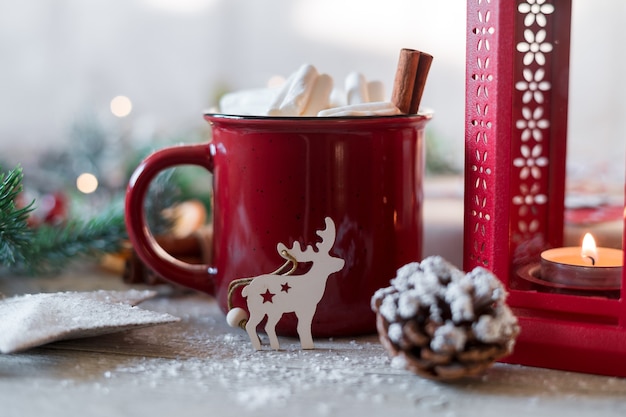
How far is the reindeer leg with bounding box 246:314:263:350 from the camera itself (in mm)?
584

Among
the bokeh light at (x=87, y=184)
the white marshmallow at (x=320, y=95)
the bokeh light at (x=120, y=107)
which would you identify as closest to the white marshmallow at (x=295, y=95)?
the white marshmallow at (x=320, y=95)

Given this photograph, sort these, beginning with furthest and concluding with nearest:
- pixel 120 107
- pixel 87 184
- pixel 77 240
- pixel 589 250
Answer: pixel 120 107, pixel 87 184, pixel 77 240, pixel 589 250

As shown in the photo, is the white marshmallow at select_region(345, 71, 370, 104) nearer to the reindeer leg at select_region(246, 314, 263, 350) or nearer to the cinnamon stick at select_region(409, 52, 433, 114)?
the cinnamon stick at select_region(409, 52, 433, 114)

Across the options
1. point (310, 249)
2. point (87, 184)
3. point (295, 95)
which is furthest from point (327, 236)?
point (87, 184)

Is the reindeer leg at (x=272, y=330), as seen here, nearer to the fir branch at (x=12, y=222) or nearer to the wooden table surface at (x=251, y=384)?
the wooden table surface at (x=251, y=384)

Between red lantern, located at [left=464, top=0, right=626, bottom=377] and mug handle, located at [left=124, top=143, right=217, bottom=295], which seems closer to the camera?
red lantern, located at [left=464, top=0, right=626, bottom=377]

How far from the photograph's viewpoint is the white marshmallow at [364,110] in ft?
1.95

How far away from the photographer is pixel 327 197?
0.60 m

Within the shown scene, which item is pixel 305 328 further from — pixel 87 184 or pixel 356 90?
pixel 87 184

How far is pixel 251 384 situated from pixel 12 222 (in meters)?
0.29

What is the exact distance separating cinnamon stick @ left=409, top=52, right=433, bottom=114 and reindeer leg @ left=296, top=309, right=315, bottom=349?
193mm

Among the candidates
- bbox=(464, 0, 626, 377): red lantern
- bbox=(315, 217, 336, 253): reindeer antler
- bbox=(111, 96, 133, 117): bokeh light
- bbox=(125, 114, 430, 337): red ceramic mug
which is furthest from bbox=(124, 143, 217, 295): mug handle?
bbox=(111, 96, 133, 117): bokeh light

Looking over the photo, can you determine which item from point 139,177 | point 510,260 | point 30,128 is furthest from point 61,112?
point 510,260

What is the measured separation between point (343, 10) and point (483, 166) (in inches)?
33.1
